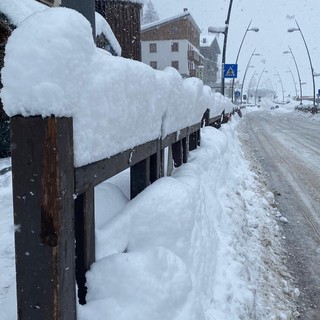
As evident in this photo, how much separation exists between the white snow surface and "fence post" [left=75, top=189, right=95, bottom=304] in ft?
0.15

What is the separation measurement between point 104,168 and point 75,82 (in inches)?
24.0

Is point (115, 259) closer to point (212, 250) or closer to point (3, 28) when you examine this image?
point (212, 250)

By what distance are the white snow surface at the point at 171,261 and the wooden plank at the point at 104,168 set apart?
28 cm

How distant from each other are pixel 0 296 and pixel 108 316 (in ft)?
3.65

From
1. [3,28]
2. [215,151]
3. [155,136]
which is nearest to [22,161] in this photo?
[155,136]

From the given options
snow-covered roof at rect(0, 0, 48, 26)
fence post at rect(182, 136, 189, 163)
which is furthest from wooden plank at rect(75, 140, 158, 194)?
snow-covered roof at rect(0, 0, 48, 26)

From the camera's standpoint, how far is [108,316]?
6.34 feet

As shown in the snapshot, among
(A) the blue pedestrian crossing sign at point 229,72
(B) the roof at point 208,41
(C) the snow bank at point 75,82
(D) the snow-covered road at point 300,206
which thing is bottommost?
(D) the snow-covered road at point 300,206

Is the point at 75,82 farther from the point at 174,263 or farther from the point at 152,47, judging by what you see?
the point at 152,47

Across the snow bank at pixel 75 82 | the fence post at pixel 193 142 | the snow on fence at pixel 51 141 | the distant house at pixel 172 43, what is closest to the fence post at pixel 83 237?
the snow on fence at pixel 51 141

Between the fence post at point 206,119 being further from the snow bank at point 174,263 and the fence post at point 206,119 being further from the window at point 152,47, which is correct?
the window at point 152,47

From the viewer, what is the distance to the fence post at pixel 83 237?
1.98 meters

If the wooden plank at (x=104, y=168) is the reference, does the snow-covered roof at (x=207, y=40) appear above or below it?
above

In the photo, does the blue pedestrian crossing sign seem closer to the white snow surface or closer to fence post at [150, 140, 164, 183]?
the white snow surface
